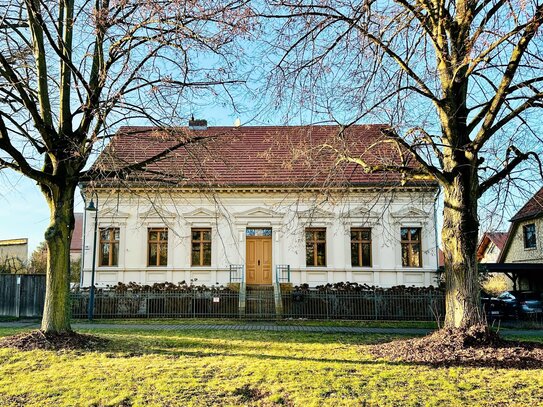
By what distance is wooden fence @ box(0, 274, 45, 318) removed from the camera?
19.7 meters

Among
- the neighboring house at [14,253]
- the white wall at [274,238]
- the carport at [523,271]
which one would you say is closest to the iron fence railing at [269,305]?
the white wall at [274,238]

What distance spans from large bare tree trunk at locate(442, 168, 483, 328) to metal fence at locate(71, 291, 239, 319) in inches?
447

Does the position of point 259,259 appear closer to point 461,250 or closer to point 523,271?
point 523,271

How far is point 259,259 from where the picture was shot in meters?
23.1

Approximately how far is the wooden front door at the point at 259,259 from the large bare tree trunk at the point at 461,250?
13943 mm

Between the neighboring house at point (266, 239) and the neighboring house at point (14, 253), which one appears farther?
the neighboring house at point (14, 253)

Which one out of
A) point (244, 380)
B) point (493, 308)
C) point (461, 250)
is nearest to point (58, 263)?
point (244, 380)

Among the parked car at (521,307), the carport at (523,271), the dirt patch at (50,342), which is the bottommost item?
the parked car at (521,307)

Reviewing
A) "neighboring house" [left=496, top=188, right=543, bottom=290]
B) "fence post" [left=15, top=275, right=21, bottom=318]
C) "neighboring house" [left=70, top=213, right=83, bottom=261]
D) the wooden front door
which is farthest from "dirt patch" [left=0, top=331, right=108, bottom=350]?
"neighboring house" [left=70, top=213, right=83, bottom=261]

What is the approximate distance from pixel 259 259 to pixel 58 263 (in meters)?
13.7

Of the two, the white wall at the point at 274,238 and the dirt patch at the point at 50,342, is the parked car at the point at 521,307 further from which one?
the dirt patch at the point at 50,342

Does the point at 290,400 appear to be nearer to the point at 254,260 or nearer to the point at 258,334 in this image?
the point at 258,334

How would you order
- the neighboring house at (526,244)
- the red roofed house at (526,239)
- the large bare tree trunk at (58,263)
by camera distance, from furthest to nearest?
the red roofed house at (526,239) → the neighboring house at (526,244) → the large bare tree trunk at (58,263)

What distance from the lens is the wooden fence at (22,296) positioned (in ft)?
64.5
